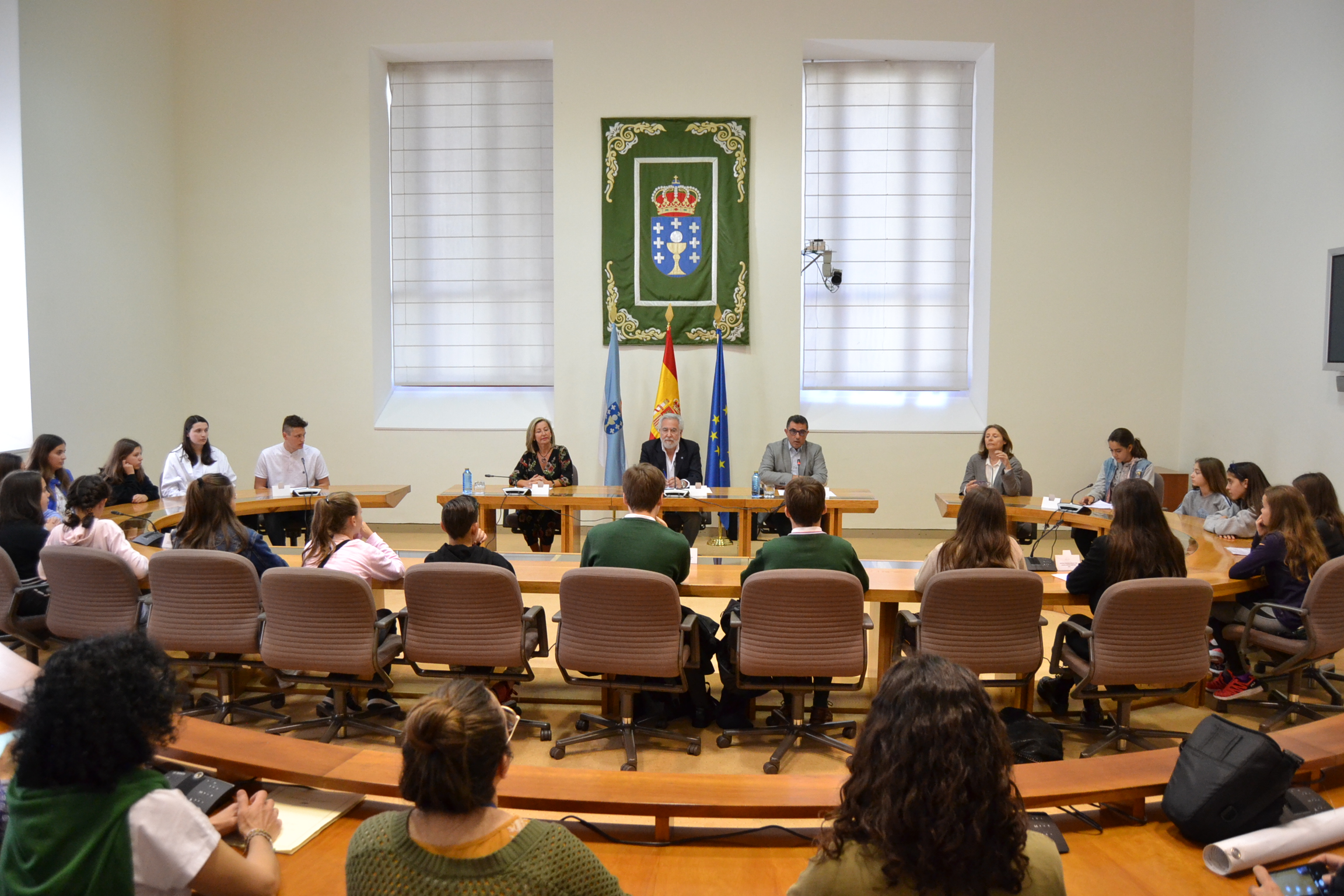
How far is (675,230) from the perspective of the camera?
8258mm

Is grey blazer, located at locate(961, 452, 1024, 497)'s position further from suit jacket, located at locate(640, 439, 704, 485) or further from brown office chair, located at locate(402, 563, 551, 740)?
brown office chair, located at locate(402, 563, 551, 740)

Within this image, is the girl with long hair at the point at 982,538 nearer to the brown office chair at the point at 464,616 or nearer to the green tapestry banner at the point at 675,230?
the brown office chair at the point at 464,616

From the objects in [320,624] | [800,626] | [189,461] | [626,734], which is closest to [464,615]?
[320,624]

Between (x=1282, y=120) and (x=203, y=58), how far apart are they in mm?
8762

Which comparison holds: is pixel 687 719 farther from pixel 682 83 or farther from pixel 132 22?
pixel 132 22

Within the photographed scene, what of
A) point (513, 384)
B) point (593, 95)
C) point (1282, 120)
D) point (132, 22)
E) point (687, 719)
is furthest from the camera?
point (513, 384)

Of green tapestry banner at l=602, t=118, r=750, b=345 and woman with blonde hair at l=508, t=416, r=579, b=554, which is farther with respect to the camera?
green tapestry banner at l=602, t=118, r=750, b=345

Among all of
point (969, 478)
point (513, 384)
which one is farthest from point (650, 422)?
point (969, 478)

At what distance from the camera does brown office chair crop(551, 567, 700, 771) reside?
130 inches

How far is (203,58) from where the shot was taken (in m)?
8.29

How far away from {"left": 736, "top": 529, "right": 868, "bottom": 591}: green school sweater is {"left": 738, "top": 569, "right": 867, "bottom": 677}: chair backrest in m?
0.14

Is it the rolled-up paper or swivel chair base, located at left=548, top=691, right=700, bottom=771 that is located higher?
the rolled-up paper

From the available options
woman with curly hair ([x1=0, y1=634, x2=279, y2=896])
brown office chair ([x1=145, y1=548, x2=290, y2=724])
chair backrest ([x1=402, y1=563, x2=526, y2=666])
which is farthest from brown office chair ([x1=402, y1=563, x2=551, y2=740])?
woman with curly hair ([x1=0, y1=634, x2=279, y2=896])

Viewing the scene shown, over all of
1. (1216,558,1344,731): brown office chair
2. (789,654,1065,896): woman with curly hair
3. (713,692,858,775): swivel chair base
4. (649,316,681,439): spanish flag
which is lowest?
(713,692,858,775): swivel chair base
